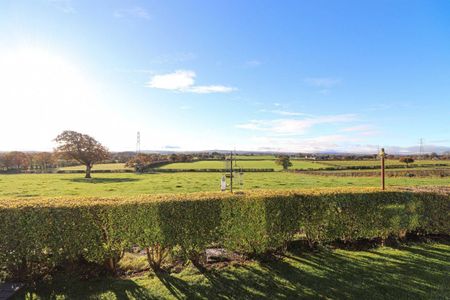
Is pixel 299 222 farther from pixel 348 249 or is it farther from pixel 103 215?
pixel 103 215

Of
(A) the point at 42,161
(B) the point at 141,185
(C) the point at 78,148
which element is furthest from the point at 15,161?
(B) the point at 141,185

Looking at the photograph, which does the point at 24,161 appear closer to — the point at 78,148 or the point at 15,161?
the point at 15,161

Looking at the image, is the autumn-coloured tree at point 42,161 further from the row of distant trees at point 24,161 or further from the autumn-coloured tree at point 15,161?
the autumn-coloured tree at point 15,161

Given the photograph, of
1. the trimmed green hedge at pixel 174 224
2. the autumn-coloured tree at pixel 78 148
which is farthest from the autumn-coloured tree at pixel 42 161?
the trimmed green hedge at pixel 174 224

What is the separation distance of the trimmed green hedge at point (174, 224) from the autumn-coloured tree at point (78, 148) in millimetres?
42578

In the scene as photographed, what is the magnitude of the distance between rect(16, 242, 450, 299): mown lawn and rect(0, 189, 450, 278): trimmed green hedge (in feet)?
1.70

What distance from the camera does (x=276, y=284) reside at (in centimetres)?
557

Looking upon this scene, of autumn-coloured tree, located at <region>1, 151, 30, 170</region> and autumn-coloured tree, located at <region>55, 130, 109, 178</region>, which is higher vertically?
autumn-coloured tree, located at <region>55, 130, 109, 178</region>

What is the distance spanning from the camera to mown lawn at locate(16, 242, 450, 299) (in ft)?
17.0

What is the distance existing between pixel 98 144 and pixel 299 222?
46579 mm

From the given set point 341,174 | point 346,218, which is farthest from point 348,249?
point 341,174

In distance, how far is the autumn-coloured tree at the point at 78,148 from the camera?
44750mm

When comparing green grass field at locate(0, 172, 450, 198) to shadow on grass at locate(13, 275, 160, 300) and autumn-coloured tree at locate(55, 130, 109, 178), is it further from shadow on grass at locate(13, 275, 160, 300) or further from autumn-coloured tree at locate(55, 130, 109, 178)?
shadow on grass at locate(13, 275, 160, 300)

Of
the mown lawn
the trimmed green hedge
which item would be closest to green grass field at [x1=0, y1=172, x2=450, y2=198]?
the trimmed green hedge
